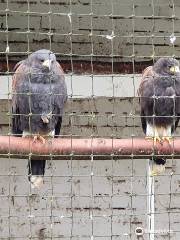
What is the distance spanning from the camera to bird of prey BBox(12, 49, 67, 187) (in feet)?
12.6

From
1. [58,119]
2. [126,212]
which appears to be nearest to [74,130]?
[126,212]

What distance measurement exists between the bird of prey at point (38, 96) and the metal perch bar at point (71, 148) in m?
0.42

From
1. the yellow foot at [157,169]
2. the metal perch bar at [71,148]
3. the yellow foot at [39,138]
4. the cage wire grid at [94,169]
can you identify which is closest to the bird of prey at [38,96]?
the yellow foot at [39,138]

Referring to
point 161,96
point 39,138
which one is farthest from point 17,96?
point 161,96

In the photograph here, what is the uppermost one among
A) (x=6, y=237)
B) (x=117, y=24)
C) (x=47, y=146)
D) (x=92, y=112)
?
(x=117, y=24)

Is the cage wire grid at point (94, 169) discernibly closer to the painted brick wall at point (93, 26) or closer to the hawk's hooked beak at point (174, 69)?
the painted brick wall at point (93, 26)

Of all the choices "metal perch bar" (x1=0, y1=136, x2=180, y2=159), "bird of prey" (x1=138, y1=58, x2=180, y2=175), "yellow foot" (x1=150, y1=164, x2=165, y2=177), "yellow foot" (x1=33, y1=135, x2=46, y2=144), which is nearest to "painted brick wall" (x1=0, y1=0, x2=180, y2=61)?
"bird of prey" (x1=138, y1=58, x2=180, y2=175)

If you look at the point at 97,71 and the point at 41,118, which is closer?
the point at 41,118

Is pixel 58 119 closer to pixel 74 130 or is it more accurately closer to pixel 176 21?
pixel 74 130

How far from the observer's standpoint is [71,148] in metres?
3.35

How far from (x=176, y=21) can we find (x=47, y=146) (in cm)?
200

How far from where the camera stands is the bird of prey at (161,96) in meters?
3.99

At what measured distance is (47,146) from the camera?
3.39 m

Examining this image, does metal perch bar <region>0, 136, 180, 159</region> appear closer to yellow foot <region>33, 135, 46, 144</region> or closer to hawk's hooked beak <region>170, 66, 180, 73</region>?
yellow foot <region>33, 135, 46, 144</region>
